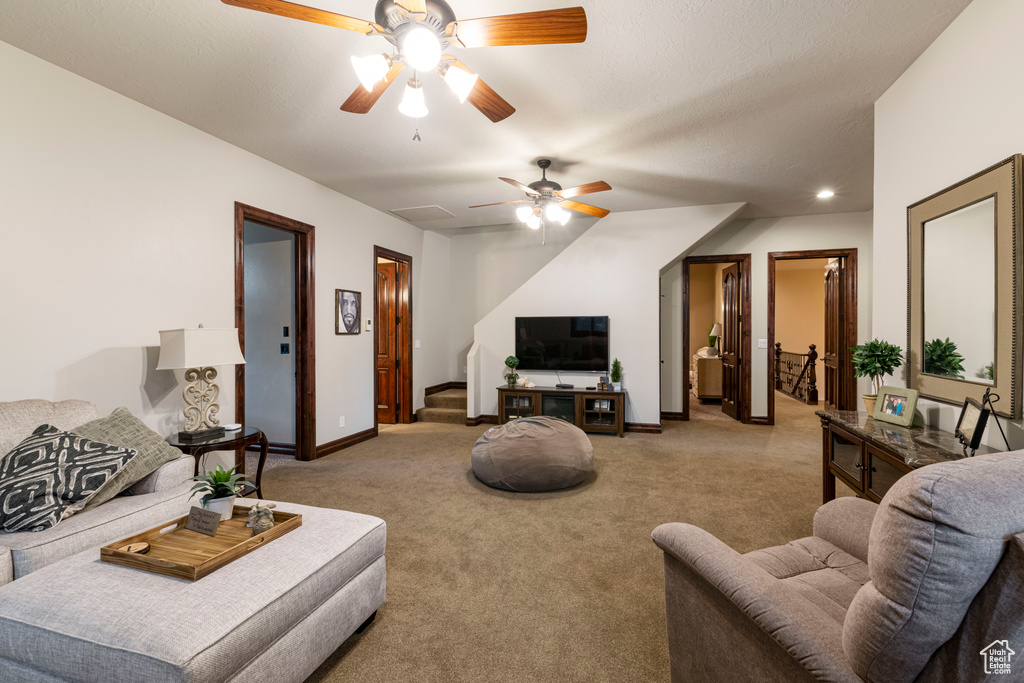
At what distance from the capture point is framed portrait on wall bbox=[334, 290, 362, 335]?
194 inches

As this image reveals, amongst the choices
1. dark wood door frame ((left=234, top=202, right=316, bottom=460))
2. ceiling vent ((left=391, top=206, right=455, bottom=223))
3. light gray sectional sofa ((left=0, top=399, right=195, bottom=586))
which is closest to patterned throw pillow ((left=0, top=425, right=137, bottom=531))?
light gray sectional sofa ((left=0, top=399, right=195, bottom=586))

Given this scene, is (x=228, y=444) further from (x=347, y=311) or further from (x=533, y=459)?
(x=347, y=311)

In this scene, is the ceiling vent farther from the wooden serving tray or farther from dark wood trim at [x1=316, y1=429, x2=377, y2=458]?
the wooden serving tray

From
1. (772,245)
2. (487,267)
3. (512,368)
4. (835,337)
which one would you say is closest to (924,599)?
(512,368)

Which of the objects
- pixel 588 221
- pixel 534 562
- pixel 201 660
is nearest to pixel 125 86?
pixel 201 660

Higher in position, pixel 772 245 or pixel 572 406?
pixel 772 245

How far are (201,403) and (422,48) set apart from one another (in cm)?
279

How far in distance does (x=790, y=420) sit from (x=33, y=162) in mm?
7779

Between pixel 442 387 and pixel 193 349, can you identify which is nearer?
pixel 193 349

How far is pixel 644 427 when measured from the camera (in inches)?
228

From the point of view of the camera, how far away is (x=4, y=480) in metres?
1.89

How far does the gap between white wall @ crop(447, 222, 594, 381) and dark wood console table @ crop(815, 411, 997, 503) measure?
4689 millimetres

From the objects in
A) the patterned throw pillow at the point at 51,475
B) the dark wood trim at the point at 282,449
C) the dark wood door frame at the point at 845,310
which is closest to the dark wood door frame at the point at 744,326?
the dark wood door frame at the point at 845,310

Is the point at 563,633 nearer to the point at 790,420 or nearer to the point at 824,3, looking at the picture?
the point at 824,3
